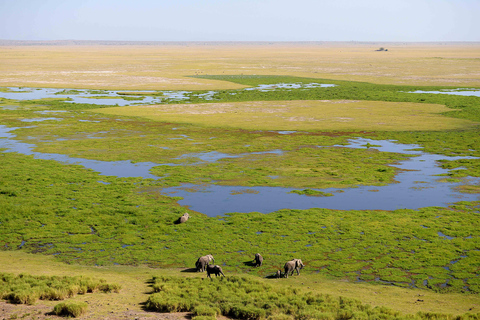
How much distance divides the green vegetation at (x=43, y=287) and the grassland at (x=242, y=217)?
1.81 ft

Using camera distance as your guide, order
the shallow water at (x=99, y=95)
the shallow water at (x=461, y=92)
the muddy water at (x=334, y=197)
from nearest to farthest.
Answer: the muddy water at (x=334, y=197)
the shallow water at (x=99, y=95)
the shallow water at (x=461, y=92)

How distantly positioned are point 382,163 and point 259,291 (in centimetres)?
1896

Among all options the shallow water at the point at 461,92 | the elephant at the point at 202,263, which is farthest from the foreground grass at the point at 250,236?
the shallow water at the point at 461,92

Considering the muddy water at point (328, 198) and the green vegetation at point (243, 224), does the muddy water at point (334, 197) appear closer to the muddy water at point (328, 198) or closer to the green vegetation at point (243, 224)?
the muddy water at point (328, 198)

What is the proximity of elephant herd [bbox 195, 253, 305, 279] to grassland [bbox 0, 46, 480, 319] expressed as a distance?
330mm

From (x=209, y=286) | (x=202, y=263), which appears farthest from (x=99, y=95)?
(x=209, y=286)

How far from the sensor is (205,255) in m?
17.2

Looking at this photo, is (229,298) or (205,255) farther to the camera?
(205,255)

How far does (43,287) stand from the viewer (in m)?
14.0

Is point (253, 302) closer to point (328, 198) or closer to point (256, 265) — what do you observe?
point (256, 265)

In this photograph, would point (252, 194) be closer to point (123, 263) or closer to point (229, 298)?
point (123, 263)

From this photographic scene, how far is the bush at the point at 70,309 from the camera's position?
40.8ft

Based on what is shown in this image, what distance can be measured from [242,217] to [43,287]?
9402 millimetres

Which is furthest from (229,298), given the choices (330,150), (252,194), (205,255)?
(330,150)
